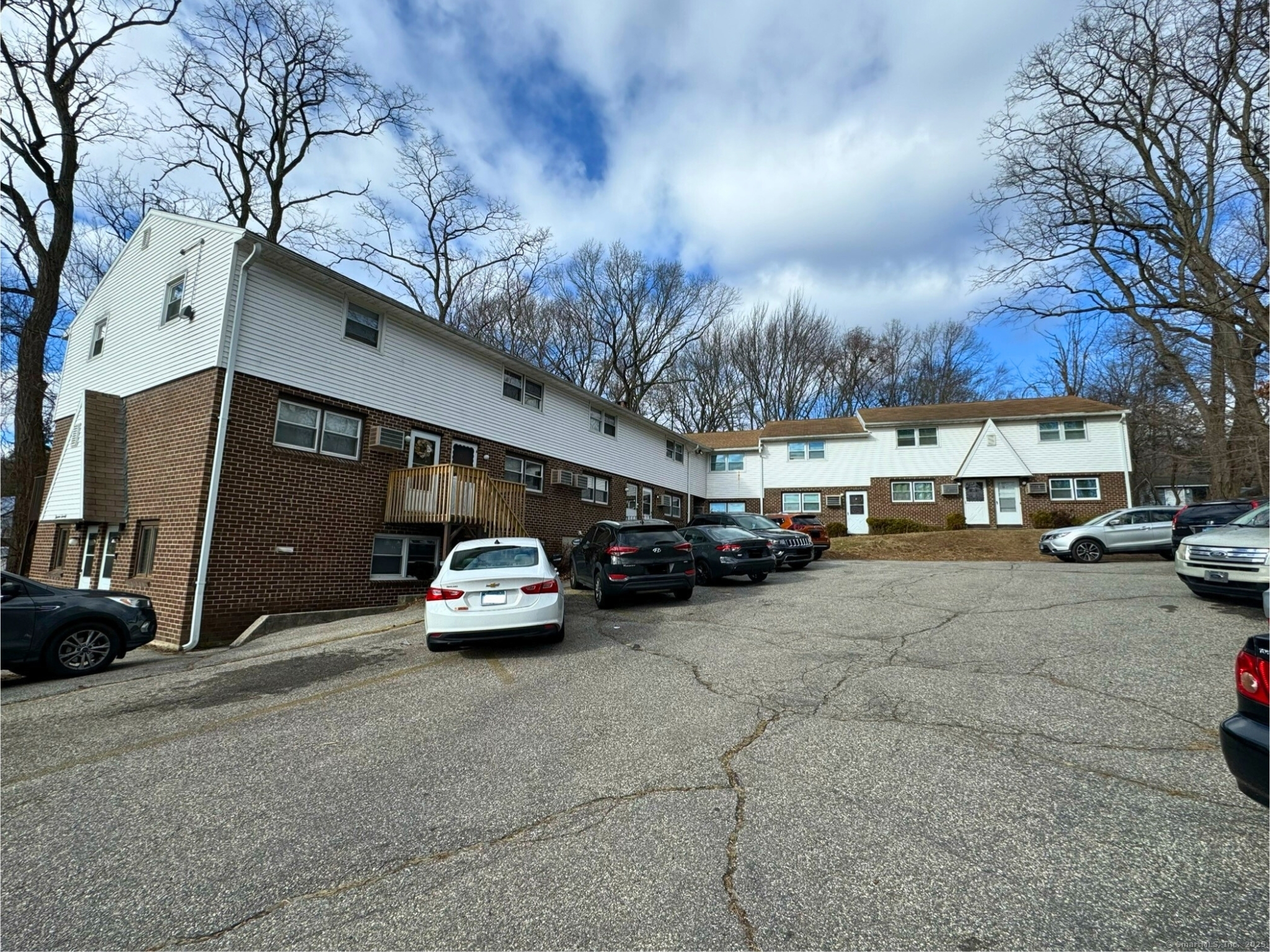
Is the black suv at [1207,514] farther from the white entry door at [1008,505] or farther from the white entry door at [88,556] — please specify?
the white entry door at [88,556]

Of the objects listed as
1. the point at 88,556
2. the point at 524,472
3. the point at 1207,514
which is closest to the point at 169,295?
the point at 88,556

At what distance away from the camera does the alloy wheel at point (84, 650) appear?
749 centimetres

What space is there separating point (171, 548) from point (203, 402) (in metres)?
2.67

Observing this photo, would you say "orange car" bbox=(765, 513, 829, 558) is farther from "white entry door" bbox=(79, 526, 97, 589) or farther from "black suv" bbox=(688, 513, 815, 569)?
"white entry door" bbox=(79, 526, 97, 589)

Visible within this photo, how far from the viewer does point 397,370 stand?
13.5 metres

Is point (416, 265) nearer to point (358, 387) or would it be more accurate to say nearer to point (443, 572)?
point (358, 387)

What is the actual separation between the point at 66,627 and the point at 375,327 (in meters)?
8.08

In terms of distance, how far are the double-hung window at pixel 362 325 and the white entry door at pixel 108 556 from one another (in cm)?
631

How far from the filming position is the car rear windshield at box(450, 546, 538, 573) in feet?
24.5

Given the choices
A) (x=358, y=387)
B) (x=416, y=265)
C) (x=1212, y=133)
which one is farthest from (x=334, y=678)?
(x=416, y=265)

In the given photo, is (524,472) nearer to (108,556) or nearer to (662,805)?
(108,556)

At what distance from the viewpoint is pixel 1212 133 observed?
543 inches

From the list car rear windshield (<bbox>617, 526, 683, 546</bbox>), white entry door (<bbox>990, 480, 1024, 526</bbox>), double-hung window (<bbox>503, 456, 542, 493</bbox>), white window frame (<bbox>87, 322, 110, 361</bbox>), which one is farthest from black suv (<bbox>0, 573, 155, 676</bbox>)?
white entry door (<bbox>990, 480, 1024, 526</bbox>)

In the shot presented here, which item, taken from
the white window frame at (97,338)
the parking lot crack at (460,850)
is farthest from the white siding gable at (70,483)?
the parking lot crack at (460,850)
